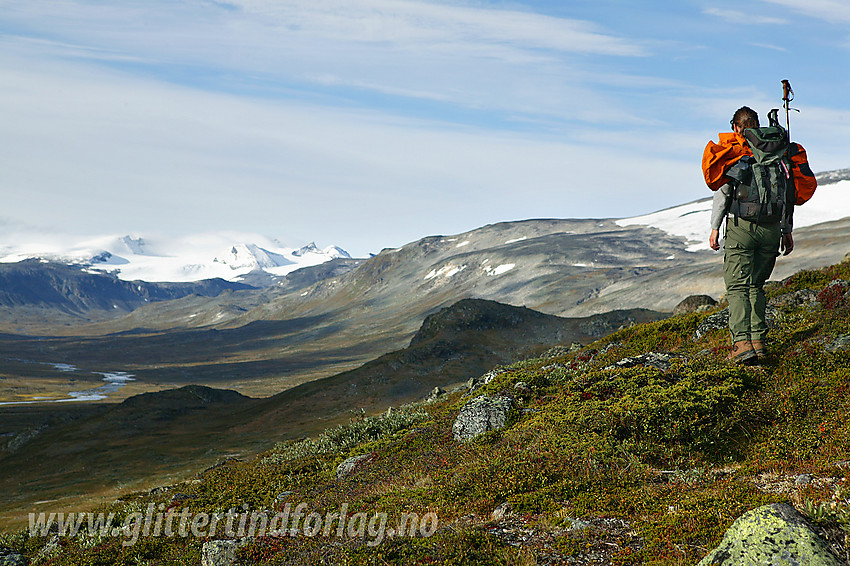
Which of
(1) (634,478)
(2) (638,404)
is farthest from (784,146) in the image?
(1) (634,478)

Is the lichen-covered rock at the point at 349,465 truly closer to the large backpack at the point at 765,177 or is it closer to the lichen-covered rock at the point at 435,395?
the large backpack at the point at 765,177

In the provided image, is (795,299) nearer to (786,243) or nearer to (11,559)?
(786,243)

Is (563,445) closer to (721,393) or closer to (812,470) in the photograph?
(721,393)

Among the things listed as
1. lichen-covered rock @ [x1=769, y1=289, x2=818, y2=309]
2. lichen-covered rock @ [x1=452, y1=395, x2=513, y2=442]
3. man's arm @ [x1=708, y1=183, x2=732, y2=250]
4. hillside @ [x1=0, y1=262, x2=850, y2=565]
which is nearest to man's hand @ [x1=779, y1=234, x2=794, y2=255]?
man's arm @ [x1=708, y1=183, x2=732, y2=250]

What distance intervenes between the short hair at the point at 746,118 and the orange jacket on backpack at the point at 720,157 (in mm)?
300

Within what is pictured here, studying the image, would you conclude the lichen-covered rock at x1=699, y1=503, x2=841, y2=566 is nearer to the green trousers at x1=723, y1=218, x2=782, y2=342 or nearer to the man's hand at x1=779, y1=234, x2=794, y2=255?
the green trousers at x1=723, y1=218, x2=782, y2=342

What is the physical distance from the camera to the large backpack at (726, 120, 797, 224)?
31.8 feet

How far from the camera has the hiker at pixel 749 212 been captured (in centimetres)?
975

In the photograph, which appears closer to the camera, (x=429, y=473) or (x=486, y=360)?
(x=429, y=473)

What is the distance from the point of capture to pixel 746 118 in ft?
33.4

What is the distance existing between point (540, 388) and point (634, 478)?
222 inches

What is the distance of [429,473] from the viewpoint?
10.3 meters

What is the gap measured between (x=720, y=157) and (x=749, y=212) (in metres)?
1.10

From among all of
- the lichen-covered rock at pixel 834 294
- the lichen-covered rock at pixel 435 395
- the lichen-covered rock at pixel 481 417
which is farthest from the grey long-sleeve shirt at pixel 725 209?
the lichen-covered rock at pixel 435 395
